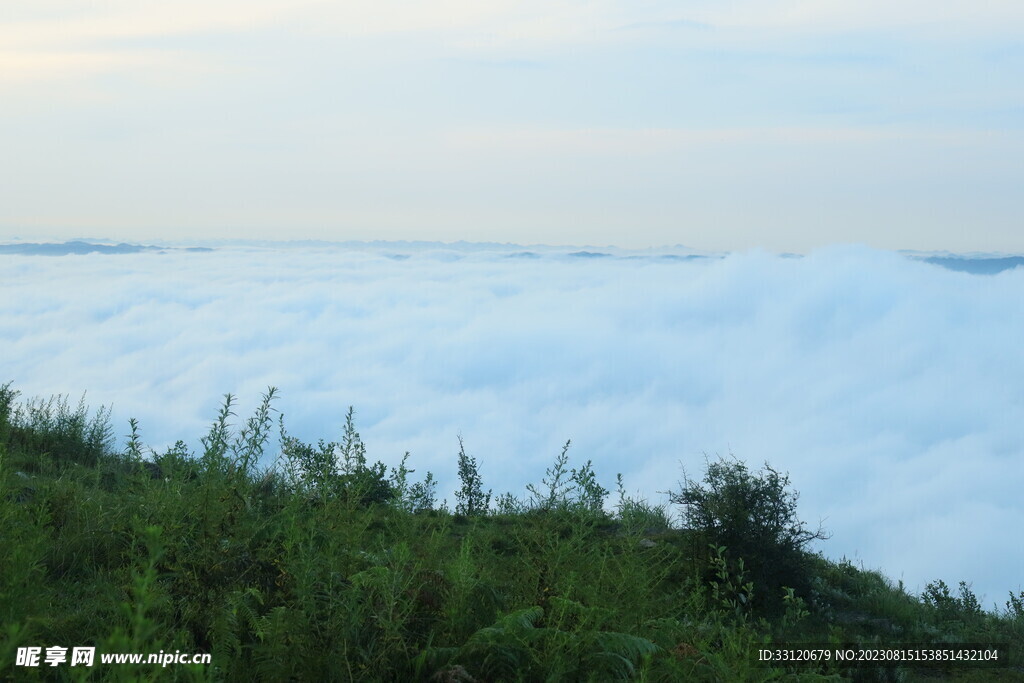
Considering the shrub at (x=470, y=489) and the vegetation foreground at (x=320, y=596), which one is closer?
the vegetation foreground at (x=320, y=596)

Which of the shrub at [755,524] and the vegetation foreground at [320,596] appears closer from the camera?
the vegetation foreground at [320,596]

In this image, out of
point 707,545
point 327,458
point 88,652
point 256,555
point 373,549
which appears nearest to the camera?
point 88,652

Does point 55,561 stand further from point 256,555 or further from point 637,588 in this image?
point 637,588

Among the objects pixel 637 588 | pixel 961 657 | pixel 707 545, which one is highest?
pixel 707 545

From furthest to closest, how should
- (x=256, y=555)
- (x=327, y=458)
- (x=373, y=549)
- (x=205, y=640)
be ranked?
(x=327, y=458) → (x=373, y=549) → (x=256, y=555) → (x=205, y=640)

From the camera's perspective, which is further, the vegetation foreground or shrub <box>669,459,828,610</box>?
shrub <box>669,459,828,610</box>

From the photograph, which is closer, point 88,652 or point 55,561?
point 88,652

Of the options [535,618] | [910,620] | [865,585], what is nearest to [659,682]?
[535,618]

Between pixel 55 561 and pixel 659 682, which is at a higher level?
pixel 55 561

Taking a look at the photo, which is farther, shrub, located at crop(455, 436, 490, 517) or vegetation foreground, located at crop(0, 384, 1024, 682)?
shrub, located at crop(455, 436, 490, 517)

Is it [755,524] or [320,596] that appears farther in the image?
[755,524]

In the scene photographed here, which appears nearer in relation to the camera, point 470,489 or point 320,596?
point 320,596

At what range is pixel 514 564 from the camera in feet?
16.0

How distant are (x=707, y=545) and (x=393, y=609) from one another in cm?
522
